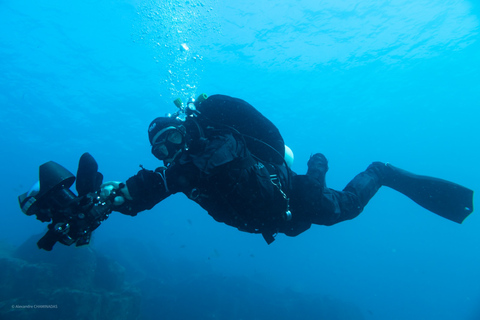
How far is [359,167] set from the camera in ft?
230

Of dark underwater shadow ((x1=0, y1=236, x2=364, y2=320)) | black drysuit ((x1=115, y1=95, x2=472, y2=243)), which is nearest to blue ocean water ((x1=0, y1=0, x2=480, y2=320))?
dark underwater shadow ((x1=0, y1=236, x2=364, y2=320))

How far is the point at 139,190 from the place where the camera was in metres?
2.64

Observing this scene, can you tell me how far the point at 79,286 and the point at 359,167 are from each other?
69.5 metres

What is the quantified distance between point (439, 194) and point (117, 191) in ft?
17.4

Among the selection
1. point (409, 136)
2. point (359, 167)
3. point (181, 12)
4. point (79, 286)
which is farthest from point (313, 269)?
point (181, 12)

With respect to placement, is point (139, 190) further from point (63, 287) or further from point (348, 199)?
point (63, 287)

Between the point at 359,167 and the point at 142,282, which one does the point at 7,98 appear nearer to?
the point at 142,282

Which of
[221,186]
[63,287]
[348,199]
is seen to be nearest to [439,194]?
[348,199]

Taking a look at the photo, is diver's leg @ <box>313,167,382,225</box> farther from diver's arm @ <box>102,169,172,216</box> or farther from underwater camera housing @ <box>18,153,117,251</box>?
underwater camera housing @ <box>18,153,117,251</box>

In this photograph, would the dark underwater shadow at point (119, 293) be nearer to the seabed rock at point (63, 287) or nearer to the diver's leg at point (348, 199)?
the seabed rock at point (63, 287)

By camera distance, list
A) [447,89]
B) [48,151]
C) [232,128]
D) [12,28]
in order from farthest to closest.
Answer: [48,151]
[447,89]
[12,28]
[232,128]

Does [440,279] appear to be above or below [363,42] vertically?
above

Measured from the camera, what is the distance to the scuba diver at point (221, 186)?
2.31 m

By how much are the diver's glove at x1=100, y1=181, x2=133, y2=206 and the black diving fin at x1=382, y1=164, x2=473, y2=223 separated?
16.3 feet
